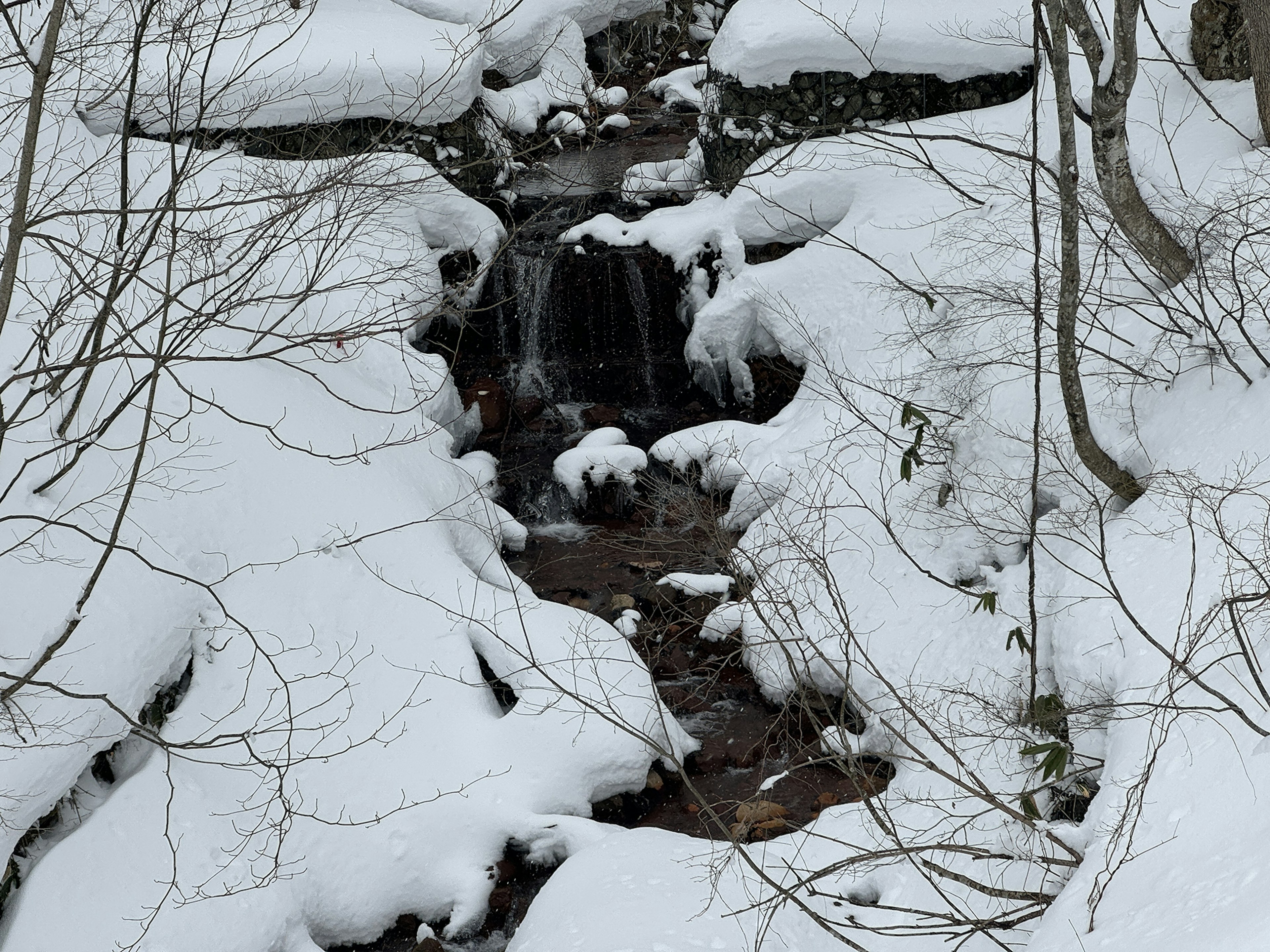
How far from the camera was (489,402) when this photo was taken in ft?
32.6

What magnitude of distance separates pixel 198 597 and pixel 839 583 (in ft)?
13.8

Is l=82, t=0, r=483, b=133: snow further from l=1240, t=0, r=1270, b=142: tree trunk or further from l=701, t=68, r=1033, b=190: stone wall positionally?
l=1240, t=0, r=1270, b=142: tree trunk

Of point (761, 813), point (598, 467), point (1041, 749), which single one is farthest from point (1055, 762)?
point (598, 467)

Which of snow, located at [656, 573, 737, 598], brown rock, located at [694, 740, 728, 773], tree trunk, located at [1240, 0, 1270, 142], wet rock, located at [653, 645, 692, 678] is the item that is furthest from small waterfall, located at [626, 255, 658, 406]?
tree trunk, located at [1240, 0, 1270, 142]

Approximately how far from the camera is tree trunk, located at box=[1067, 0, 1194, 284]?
5281 millimetres

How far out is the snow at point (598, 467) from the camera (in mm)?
8922

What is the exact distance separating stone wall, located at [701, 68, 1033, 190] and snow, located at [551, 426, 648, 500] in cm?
298

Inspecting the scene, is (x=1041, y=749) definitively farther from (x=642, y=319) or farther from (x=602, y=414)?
(x=642, y=319)

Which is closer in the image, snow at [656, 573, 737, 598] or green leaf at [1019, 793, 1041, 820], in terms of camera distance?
green leaf at [1019, 793, 1041, 820]

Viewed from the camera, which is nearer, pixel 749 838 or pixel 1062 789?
pixel 1062 789

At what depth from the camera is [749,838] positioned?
5719 millimetres

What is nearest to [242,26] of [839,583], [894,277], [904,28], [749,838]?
[904,28]

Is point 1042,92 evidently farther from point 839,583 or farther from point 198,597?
point 198,597

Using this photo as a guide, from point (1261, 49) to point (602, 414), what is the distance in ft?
19.5
